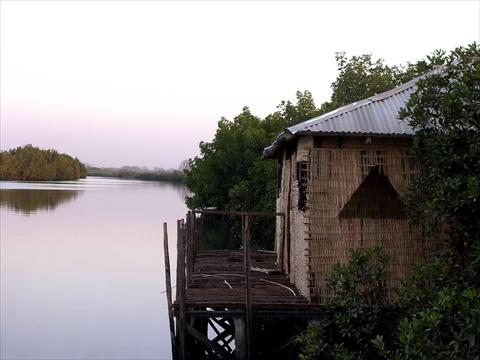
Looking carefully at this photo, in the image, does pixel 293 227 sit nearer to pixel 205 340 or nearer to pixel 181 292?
pixel 205 340

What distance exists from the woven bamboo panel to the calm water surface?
23.9 feet

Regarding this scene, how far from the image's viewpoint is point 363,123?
1022 cm

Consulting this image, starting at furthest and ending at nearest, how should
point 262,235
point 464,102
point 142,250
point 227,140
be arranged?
point 227,140, point 142,250, point 262,235, point 464,102

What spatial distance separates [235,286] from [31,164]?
112 m

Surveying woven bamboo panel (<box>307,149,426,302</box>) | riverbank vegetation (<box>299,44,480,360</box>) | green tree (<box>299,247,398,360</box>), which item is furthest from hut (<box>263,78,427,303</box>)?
green tree (<box>299,247,398,360</box>)

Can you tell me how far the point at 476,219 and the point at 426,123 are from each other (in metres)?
1.78

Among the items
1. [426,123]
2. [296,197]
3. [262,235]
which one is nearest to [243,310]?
[296,197]

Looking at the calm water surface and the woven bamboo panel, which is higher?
the woven bamboo panel

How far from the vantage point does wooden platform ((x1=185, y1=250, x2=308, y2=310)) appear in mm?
10414

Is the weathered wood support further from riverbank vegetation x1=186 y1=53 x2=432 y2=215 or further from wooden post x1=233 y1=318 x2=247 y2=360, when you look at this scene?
riverbank vegetation x1=186 y1=53 x2=432 y2=215

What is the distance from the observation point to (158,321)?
18.6 metres

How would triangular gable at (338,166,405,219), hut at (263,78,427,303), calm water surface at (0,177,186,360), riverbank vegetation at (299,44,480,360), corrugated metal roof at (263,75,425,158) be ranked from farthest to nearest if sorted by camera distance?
calm water surface at (0,177,186,360) → triangular gable at (338,166,405,219) → hut at (263,78,427,303) → corrugated metal roof at (263,75,425,158) → riverbank vegetation at (299,44,480,360)

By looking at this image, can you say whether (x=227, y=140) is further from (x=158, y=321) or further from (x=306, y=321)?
(x=306, y=321)

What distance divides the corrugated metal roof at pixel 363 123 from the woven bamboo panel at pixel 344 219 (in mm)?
443
